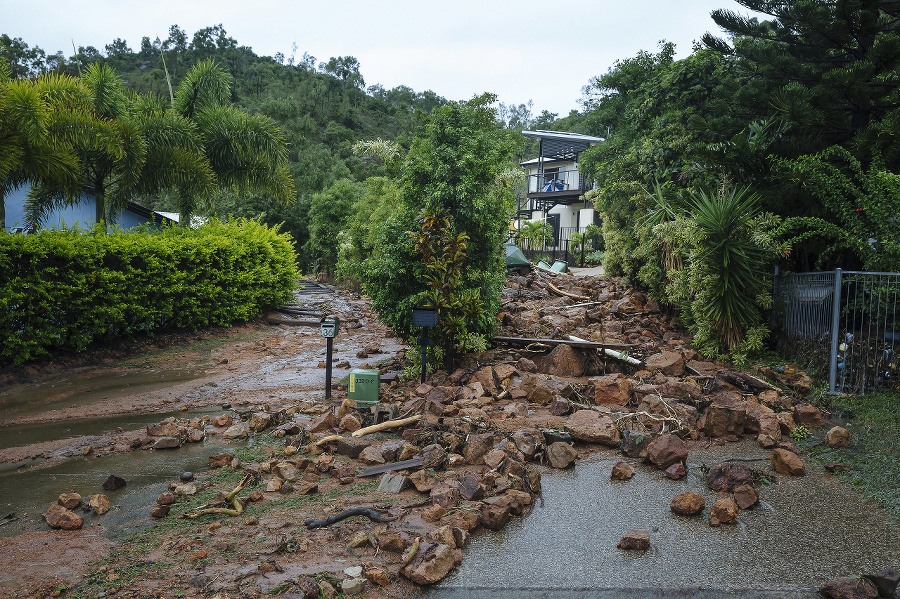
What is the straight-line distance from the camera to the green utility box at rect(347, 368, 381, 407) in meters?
7.52

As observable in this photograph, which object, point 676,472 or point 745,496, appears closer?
point 745,496

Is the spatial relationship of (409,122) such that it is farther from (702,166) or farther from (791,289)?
(791,289)

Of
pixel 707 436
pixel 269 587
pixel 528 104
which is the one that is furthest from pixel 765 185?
pixel 528 104

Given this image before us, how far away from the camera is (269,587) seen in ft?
11.3

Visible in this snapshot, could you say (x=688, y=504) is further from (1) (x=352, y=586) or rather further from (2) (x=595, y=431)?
(1) (x=352, y=586)

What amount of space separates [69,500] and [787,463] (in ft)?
19.8

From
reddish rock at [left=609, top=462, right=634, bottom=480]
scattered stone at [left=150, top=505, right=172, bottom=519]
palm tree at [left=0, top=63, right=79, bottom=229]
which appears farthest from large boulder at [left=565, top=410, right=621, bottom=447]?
palm tree at [left=0, top=63, right=79, bottom=229]

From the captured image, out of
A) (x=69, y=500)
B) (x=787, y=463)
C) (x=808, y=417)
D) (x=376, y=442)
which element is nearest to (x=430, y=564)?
(x=376, y=442)

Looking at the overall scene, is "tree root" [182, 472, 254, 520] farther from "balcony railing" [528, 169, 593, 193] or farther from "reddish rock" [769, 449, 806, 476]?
"balcony railing" [528, 169, 593, 193]

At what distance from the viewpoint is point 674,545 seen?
4.03 metres

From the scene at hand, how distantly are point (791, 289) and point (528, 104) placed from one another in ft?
302

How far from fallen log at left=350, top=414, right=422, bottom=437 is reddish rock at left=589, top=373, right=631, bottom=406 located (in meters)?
2.26

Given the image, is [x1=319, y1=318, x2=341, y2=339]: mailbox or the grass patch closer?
the grass patch

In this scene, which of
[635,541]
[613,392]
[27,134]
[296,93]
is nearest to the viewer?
[635,541]
